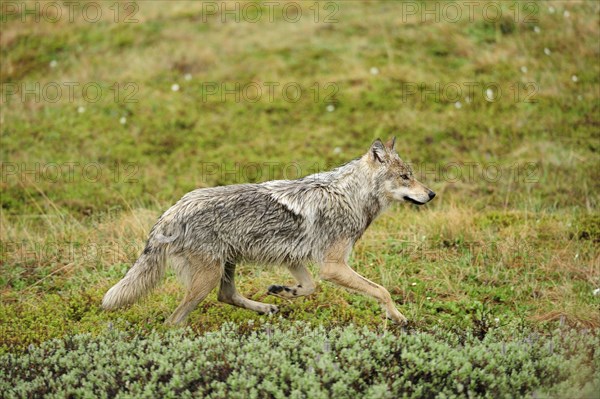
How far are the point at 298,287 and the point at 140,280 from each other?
5.48 ft

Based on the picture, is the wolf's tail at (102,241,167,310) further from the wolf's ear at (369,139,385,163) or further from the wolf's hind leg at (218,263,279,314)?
the wolf's ear at (369,139,385,163)

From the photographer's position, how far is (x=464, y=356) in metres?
5.62

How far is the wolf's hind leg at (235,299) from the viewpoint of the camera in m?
7.39

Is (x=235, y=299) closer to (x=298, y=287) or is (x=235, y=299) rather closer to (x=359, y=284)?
(x=298, y=287)

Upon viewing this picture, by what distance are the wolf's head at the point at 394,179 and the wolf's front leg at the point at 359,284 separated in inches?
38.7

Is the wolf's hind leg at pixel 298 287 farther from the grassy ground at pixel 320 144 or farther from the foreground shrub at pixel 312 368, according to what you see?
the foreground shrub at pixel 312 368

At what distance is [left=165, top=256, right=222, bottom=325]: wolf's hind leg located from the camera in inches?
265

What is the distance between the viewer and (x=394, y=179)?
24.3ft

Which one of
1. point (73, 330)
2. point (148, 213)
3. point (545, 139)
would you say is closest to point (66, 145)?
point (148, 213)

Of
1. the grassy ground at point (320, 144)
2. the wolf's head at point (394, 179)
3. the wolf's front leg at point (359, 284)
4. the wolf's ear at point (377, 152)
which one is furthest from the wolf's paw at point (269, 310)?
the wolf's ear at point (377, 152)

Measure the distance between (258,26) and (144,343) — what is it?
11550 millimetres

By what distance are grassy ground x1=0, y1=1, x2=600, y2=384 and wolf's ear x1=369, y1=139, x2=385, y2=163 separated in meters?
1.68

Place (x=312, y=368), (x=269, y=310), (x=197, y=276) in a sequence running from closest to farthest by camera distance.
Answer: (x=312, y=368) < (x=197, y=276) < (x=269, y=310)

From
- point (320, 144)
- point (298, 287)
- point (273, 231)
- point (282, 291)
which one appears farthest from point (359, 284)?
point (320, 144)
